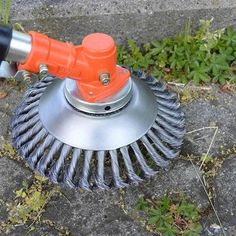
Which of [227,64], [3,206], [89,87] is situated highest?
[89,87]

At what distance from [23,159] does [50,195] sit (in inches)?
5.2

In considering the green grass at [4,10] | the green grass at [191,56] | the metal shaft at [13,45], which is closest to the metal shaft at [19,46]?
the metal shaft at [13,45]

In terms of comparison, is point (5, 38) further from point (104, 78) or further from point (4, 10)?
point (4, 10)

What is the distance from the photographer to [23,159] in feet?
5.03

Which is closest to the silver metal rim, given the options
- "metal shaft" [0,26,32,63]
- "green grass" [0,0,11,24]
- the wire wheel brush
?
the wire wheel brush

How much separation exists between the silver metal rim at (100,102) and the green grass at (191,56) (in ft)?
1.32

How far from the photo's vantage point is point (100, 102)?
131 centimetres

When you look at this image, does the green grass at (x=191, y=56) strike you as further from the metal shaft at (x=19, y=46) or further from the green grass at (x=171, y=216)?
the metal shaft at (x=19, y=46)

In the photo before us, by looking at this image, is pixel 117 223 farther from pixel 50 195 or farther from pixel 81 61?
pixel 81 61

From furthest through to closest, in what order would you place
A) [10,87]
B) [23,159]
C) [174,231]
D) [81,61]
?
1. [10,87]
2. [23,159]
3. [174,231]
4. [81,61]

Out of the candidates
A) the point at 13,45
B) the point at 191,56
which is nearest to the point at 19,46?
the point at 13,45

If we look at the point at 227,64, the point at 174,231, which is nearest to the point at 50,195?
the point at 174,231

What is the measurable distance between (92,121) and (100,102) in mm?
55

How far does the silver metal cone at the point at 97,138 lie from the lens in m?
1.33
